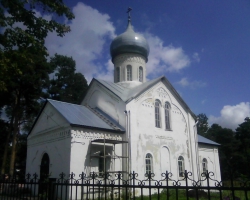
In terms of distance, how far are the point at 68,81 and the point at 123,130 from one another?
14059 mm

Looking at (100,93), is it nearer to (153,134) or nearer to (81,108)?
(81,108)

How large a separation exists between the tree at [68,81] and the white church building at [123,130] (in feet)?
26.7

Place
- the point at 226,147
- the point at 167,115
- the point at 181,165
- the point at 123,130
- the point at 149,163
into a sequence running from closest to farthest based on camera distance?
the point at 123,130 → the point at 149,163 → the point at 181,165 → the point at 167,115 → the point at 226,147

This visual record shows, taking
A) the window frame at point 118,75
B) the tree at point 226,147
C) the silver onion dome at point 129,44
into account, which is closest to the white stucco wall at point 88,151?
the window frame at point 118,75

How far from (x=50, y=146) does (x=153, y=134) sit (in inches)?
220

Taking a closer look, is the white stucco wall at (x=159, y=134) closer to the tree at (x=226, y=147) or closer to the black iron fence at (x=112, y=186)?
the black iron fence at (x=112, y=186)

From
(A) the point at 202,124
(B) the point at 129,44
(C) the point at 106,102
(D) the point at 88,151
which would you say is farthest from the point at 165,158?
(A) the point at 202,124

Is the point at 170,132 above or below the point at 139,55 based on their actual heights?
below

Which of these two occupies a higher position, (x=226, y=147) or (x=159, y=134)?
(x=226, y=147)

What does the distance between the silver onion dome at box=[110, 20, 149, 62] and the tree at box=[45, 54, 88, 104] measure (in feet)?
27.7

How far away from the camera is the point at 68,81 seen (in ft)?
84.8

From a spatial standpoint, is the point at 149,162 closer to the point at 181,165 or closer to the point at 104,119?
the point at 181,165

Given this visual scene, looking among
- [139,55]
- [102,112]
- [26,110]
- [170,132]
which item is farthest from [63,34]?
[26,110]

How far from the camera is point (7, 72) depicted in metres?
7.18
